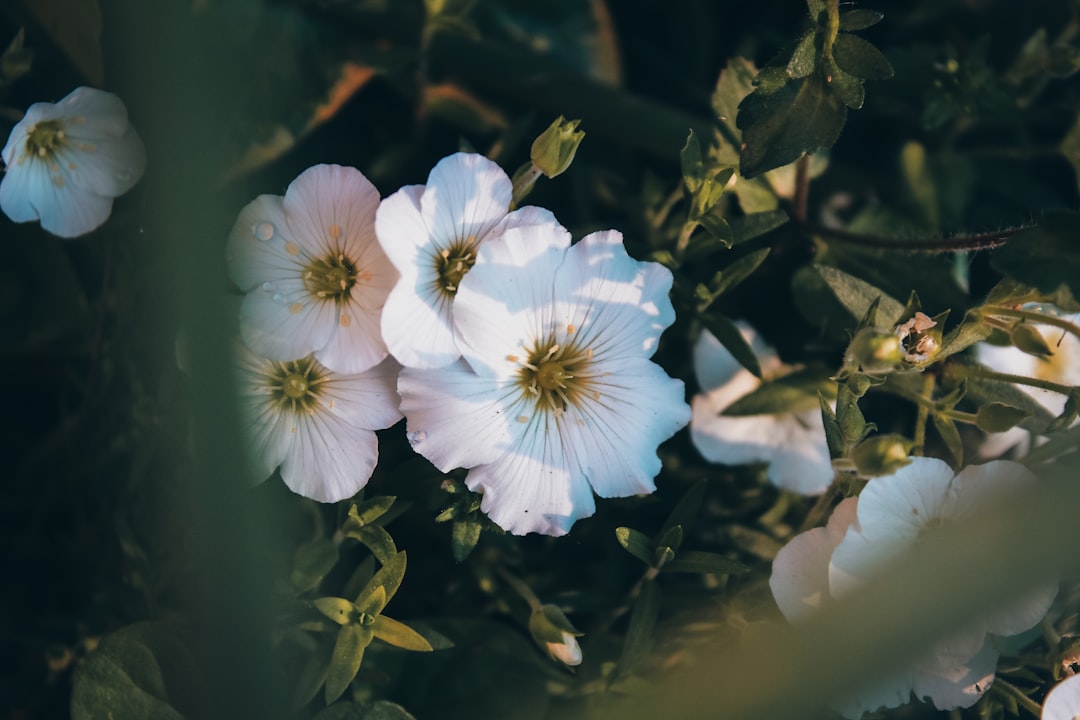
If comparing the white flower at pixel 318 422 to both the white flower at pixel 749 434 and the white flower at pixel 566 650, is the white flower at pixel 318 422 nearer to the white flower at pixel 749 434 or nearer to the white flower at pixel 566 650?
the white flower at pixel 566 650

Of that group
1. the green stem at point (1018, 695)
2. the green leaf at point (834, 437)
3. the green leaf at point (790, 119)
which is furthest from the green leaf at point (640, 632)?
the green leaf at point (790, 119)

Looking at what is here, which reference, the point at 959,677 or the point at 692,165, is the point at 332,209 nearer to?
the point at 692,165

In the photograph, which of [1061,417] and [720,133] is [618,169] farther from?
[1061,417]

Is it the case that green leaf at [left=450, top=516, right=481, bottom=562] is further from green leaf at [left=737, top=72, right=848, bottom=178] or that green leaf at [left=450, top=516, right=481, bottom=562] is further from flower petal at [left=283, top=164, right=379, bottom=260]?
green leaf at [left=737, top=72, right=848, bottom=178]

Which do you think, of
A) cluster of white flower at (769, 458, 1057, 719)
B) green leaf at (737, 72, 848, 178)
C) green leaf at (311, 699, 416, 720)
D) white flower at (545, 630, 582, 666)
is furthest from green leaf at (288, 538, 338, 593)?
green leaf at (737, 72, 848, 178)

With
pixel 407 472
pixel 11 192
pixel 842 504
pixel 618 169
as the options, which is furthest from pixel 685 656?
pixel 11 192
